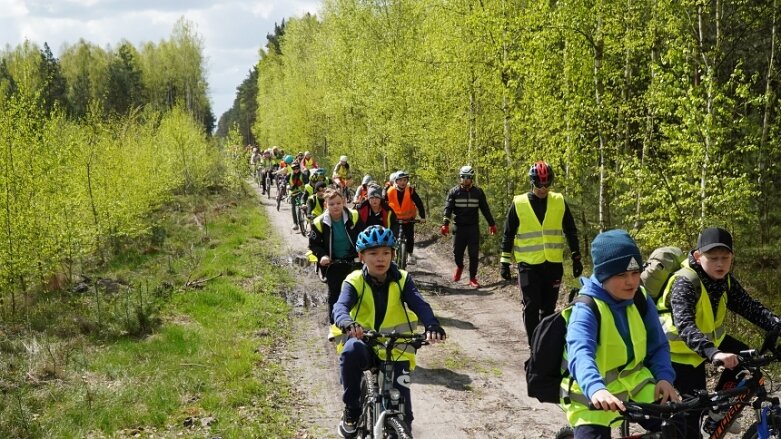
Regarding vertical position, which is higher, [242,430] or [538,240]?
[538,240]

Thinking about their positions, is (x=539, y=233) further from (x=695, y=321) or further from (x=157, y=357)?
(x=157, y=357)

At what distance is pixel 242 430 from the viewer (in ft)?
21.6

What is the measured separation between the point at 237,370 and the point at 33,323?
675 centimetres

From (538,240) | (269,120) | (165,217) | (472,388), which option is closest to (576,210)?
(538,240)

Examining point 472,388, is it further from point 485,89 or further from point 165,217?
point 165,217

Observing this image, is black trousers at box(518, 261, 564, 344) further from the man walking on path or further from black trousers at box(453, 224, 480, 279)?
black trousers at box(453, 224, 480, 279)

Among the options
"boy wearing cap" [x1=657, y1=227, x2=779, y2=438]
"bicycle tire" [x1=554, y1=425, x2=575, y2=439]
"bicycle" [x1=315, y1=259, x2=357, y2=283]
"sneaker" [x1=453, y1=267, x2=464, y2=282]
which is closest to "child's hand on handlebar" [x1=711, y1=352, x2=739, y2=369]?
"boy wearing cap" [x1=657, y1=227, x2=779, y2=438]

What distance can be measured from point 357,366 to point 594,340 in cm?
210

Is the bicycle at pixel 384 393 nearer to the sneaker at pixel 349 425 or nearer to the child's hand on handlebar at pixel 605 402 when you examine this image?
the sneaker at pixel 349 425

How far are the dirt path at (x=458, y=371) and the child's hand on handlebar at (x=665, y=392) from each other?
9.15 ft

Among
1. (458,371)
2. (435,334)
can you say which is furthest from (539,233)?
(435,334)

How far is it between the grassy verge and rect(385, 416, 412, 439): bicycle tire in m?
2.46

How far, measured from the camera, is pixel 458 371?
26.9 feet

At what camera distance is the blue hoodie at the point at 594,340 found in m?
3.25
